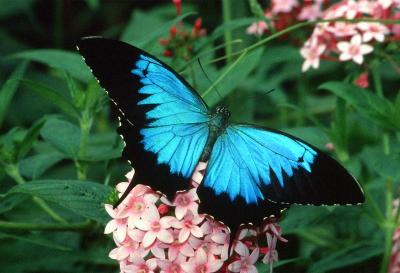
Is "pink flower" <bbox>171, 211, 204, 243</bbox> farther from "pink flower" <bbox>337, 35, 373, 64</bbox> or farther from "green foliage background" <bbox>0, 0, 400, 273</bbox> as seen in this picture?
"pink flower" <bbox>337, 35, 373, 64</bbox>

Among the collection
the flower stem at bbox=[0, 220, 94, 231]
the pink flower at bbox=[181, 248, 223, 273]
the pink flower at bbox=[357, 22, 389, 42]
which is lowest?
the pink flower at bbox=[181, 248, 223, 273]

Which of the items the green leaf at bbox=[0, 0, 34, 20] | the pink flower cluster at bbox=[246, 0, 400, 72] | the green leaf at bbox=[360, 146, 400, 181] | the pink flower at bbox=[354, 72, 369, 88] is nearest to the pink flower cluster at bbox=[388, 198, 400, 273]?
the green leaf at bbox=[360, 146, 400, 181]

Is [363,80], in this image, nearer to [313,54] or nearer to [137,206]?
[313,54]

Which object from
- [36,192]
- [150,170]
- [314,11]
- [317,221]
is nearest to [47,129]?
[36,192]

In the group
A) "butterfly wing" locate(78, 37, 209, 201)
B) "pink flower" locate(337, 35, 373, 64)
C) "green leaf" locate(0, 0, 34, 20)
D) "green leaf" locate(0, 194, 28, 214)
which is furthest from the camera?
"green leaf" locate(0, 0, 34, 20)

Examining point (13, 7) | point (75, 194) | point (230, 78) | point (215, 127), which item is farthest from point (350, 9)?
point (13, 7)

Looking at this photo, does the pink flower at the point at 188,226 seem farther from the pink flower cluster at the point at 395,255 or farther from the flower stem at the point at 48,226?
the pink flower cluster at the point at 395,255
